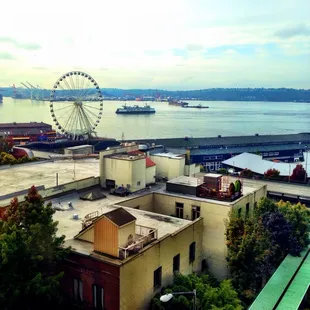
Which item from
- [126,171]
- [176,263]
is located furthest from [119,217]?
[126,171]

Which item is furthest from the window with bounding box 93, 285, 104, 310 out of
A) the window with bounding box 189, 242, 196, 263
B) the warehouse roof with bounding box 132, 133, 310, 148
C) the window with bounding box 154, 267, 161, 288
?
the warehouse roof with bounding box 132, 133, 310, 148

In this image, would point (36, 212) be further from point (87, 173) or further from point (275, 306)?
point (87, 173)

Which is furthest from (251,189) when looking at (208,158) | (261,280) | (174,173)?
(208,158)

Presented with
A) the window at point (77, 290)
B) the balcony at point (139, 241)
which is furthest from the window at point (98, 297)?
the balcony at point (139, 241)

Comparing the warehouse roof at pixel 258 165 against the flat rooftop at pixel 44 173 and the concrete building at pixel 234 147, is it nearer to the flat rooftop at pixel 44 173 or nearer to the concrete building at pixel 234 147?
the concrete building at pixel 234 147

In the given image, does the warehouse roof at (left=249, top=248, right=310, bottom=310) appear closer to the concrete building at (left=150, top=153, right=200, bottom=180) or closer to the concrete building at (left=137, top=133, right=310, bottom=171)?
the concrete building at (left=150, top=153, right=200, bottom=180)

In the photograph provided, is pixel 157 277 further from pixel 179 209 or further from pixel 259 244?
pixel 179 209
